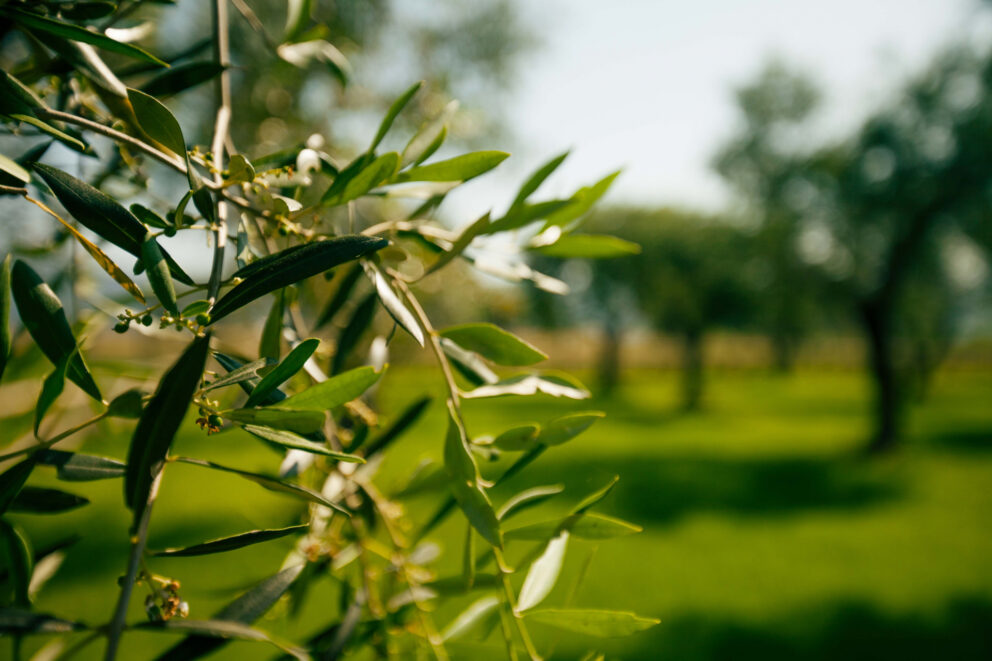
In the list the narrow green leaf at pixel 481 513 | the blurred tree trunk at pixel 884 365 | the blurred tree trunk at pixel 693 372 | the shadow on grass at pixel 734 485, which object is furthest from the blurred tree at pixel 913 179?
the narrow green leaf at pixel 481 513

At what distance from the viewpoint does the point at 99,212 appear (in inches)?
12.7

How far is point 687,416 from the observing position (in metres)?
13.5

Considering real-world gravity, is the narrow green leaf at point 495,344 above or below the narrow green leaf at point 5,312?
above

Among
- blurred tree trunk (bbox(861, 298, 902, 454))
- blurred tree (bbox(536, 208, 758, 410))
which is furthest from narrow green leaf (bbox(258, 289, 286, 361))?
blurred tree (bbox(536, 208, 758, 410))

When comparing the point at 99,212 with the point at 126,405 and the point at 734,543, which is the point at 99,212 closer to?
the point at 126,405

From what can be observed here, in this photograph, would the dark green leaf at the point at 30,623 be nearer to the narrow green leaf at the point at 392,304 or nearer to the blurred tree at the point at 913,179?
the narrow green leaf at the point at 392,304

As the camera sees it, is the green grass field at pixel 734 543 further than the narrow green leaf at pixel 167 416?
Yes

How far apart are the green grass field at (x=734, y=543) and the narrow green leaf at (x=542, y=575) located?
9 cm

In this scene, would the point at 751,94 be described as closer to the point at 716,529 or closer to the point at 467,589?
the point at 716,529

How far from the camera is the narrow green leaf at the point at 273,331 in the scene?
405 millimetres

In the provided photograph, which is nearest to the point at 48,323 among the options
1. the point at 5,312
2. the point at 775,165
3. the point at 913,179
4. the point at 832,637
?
the point at 5,312

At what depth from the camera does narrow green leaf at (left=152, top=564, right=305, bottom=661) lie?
1.16ft

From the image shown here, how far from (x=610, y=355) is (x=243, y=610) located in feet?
73.0

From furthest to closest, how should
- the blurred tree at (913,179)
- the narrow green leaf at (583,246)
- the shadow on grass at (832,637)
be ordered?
the blurred tree at (913,179), the shadow on grass at (832,637), the narrow green leaf at (583,246)
